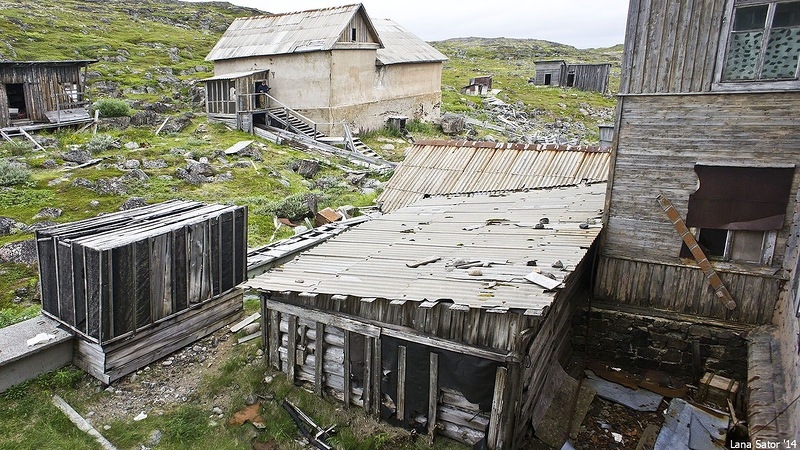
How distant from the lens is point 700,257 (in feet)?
30.0

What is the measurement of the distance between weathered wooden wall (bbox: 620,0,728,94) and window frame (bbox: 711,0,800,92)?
78 mm

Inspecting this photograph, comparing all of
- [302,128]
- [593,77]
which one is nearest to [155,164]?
[302,128]

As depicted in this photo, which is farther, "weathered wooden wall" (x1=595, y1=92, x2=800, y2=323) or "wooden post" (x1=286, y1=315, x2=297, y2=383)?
"wooden post" (x1=286, y1=315, x2=297, y2=383)

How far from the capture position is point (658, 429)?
834 centimetres

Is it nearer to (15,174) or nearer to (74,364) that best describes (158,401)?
(74,364)

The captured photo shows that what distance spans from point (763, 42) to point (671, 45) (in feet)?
4.41

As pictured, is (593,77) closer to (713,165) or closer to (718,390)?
(713,165)

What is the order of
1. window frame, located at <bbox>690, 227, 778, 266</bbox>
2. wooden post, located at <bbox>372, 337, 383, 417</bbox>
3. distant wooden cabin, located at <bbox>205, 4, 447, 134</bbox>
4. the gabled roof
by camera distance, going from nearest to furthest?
wooden post, located at <bbox>372, 337, 383, 417</bbox>, window frame, located at <bbox>690, 227, 778, 266</bbox>, the gabled roof, distant wooden cabin, located at <bbox>205, 4, 447, 134</bbox>

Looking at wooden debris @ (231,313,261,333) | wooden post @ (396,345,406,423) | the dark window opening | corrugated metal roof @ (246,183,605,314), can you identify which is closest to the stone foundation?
corrugated metal roof @ (246,183,605,314)

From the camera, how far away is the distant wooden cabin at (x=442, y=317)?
698cm

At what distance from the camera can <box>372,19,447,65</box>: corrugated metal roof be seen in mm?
35094

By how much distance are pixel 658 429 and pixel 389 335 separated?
190 inches

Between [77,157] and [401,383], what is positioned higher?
[77,157]

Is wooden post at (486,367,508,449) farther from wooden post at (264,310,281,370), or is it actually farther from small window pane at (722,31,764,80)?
small window pane at (722,31,764,80)
